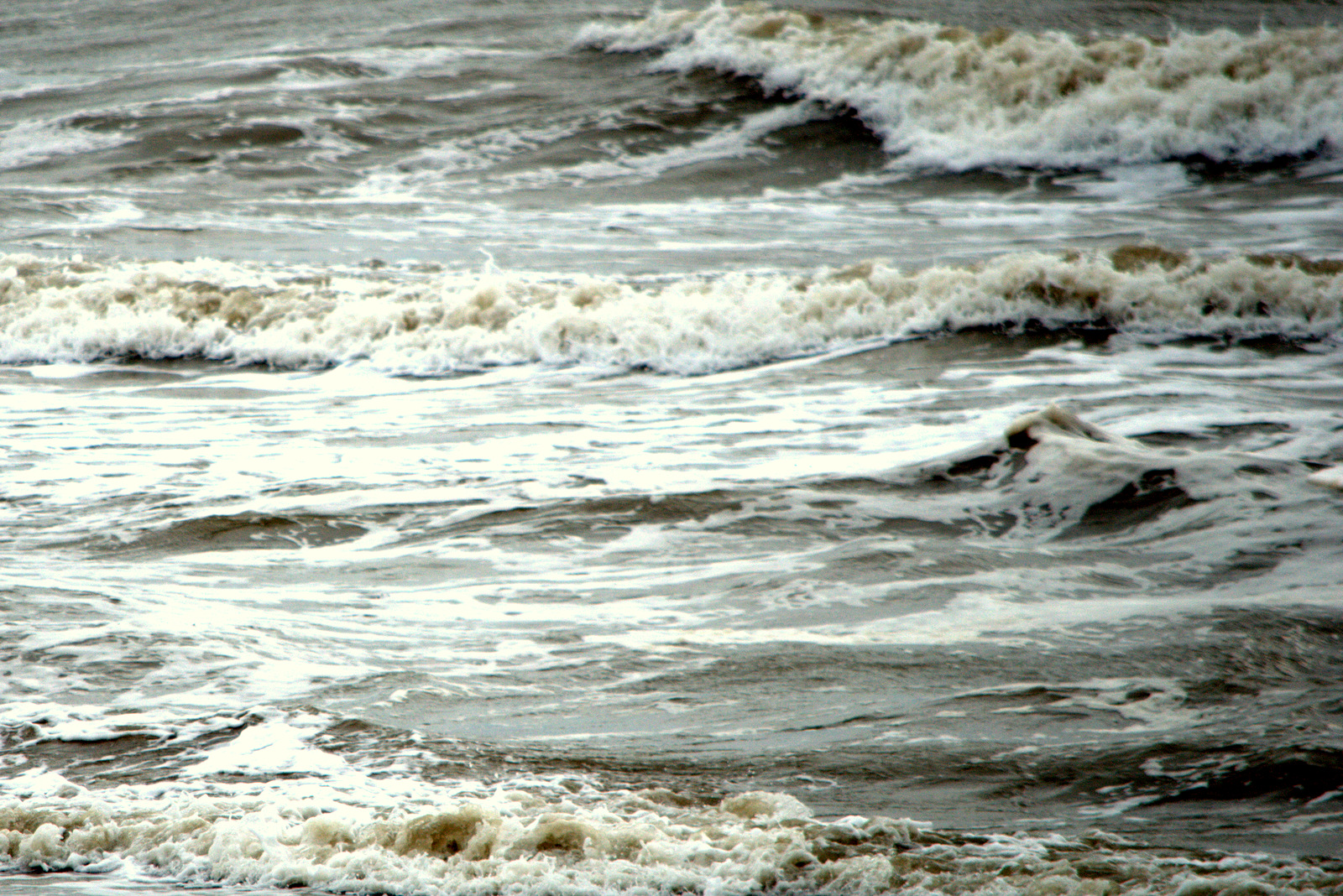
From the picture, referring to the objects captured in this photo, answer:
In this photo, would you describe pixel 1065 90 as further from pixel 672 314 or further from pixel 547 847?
pixel 547 847

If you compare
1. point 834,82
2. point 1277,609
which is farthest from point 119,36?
point 1277,609

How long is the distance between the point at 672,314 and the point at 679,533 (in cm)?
377

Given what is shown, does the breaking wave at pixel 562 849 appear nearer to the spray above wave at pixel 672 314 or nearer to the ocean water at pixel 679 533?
the ocean water at pixel 679 533

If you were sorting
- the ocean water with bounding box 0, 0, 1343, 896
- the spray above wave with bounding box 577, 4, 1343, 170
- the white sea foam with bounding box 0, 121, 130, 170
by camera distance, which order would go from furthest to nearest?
the white sea foam with bounding box 0, 121, 130, 170 → the spray above wave with bounding box 577, 4, 1343, 170 → the ocean water with bounding box 0, 0, 1343, 896

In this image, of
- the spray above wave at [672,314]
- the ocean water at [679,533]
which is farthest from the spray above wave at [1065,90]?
the spray above wave at [672,314]

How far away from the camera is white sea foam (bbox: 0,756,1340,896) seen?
2.24 metres

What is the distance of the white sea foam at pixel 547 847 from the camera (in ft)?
7.36

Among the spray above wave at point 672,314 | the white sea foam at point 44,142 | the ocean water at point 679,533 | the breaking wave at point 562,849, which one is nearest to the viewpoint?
the breaking wave at point 562,849

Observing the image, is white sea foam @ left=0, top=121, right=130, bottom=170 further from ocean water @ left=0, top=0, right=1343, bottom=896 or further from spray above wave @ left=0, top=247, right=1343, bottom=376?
spray above wave @ left=0, top=247, right=1343, bottom=376

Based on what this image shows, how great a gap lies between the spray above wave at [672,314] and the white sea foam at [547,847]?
5163 mm

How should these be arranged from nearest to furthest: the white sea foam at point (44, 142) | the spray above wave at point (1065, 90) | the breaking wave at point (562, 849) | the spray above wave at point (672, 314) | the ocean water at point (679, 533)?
Result: the breaking wave at point (562, 849)
the ocean water at point (679, 533)
the spray above wave at point (672, 314)
the spray above wave at point (1065, 90)
the white sea foam at point (44, 142)

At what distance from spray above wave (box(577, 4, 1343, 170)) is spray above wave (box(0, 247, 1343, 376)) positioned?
5962mm

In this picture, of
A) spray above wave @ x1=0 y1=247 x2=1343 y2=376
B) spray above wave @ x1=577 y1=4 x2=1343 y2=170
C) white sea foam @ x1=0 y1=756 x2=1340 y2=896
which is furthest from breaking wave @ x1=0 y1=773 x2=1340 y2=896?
spray above wave @ x1=577 y1=4 x2=1343 y2=170

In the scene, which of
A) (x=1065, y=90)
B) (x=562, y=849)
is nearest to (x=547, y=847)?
(x=562, y=849)
